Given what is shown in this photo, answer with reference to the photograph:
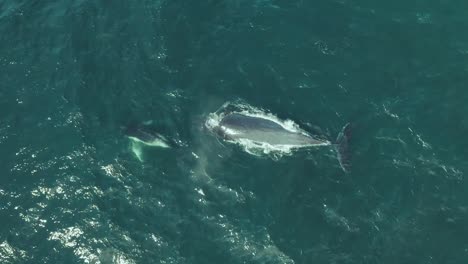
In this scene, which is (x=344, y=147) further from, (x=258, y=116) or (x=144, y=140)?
(x=144, y=140)

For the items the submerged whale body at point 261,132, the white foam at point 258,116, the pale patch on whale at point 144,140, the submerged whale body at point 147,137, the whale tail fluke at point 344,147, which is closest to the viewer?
the whale tail fluke at point 344,147

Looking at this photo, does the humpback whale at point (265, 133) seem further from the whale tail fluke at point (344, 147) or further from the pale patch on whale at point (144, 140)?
the pale patch on whale at point (144, 140)

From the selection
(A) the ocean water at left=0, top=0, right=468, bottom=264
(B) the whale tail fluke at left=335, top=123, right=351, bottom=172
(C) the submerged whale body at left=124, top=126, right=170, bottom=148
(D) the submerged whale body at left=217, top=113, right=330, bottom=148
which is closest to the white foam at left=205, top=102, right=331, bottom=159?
(D) the submerged whale body at left=217, top=113, right=330, bottom=148

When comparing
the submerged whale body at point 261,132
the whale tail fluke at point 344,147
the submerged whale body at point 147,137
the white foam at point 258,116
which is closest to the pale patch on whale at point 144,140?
the submerged whale body at point 147,137

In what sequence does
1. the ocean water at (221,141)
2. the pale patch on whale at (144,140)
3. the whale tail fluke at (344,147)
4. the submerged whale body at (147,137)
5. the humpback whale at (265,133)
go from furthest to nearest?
the submerged whale body at (147,137), the pale patch on whale at (144,140), the humpback whale at (265,133), the whale tail fluke at (344,147), the ocean water at (221,141)

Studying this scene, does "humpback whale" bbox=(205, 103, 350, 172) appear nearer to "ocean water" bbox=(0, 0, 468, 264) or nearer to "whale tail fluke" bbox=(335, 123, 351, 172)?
"whale tail fluke" bbox=(335, 123, 351, 172)

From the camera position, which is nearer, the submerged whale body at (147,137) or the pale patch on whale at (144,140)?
the pale patch on whale at (144,140)

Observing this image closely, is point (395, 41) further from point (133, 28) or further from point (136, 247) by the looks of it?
point (136, 247)

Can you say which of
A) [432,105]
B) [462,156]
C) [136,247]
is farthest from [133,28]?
[462,156]
